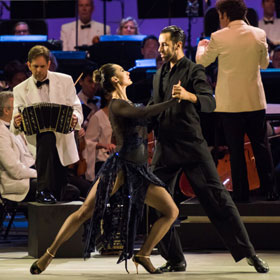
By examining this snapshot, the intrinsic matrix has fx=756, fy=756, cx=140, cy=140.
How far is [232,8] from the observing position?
616 cm

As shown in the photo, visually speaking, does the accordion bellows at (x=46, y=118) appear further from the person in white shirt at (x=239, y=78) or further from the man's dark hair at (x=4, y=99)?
the person in white shirt at (x=239, y=78)

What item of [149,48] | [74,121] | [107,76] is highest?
[149,48]

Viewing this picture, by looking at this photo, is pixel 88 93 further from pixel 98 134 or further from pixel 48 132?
pixel 48 132

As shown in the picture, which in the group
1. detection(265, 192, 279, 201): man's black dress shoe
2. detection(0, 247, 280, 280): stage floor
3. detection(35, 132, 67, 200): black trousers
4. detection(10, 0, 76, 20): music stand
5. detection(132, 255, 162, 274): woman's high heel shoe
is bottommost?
detection(0, 247, 280, 280): stage floor

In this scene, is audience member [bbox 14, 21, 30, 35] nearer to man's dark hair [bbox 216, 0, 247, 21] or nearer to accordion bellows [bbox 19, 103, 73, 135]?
accordion bellows [bbox 19, 103, 73, 135]

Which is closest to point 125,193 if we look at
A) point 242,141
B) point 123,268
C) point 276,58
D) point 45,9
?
point 123,268

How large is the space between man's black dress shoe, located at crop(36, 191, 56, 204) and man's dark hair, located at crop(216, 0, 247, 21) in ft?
6.86

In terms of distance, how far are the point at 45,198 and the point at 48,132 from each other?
556 millimetres

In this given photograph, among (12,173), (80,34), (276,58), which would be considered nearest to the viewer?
(12,173)

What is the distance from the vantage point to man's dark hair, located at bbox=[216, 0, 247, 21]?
6.16 meters

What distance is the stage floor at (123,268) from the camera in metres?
5.08

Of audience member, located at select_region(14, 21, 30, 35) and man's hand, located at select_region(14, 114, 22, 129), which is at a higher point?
audience member, located at select_region(14, 21, 30, 35)

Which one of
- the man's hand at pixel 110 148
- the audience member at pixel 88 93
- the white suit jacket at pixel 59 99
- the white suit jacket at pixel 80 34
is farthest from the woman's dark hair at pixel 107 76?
the white suit jacket at pixel 80 34

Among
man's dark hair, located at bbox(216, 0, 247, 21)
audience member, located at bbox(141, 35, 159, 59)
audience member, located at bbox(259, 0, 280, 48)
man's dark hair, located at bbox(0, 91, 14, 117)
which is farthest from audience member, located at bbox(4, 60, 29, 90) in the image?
audience member, located at bbox(259, 0, 280, 48)
